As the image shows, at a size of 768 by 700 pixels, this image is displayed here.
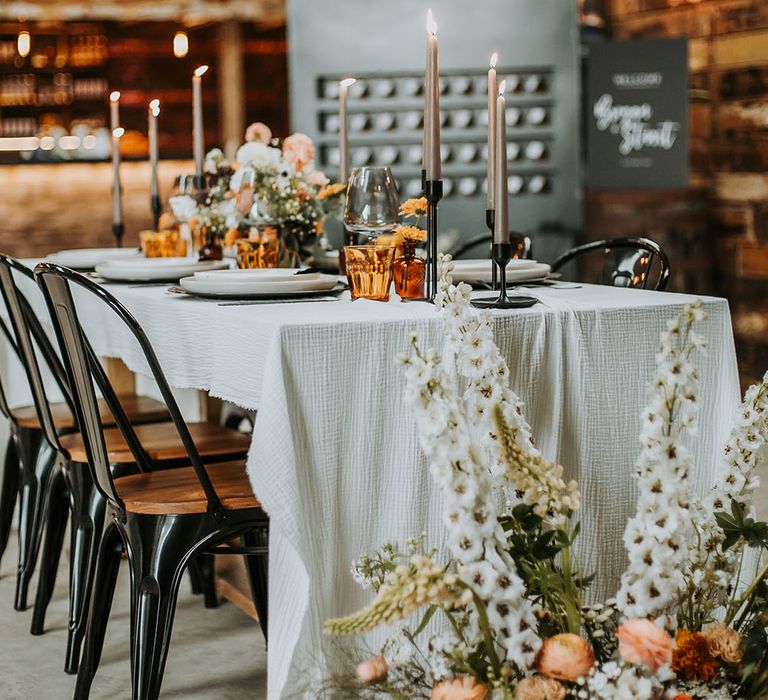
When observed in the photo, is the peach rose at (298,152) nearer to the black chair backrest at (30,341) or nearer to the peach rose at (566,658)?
the black chair backrest at (30,341)

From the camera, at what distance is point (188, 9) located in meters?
6.50

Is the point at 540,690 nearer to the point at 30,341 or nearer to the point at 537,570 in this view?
the point at 537,570

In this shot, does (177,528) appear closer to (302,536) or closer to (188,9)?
(302,536)

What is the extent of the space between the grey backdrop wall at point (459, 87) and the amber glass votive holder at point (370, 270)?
3131mm

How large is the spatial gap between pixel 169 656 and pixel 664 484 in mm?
1387

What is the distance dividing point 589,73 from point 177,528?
360 cm

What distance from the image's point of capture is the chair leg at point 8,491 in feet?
10.3

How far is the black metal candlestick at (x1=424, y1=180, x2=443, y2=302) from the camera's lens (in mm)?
1995

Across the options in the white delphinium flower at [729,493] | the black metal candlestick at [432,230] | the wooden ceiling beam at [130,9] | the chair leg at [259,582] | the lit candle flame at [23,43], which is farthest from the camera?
the lit candle flame at [23,43]

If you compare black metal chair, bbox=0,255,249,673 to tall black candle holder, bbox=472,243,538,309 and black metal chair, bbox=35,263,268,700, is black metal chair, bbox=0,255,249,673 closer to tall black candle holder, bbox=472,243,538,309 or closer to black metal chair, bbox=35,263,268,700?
black metal chair, bbox=35,263,268,700

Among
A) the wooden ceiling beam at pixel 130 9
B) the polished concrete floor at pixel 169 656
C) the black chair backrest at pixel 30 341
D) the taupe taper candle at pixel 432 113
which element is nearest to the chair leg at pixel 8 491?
the polished concrete floor at pixel 169 656

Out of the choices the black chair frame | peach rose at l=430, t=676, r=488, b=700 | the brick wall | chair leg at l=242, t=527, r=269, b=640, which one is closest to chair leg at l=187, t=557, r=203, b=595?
the black chair frame

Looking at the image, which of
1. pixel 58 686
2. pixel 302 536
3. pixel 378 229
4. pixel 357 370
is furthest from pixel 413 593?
pixel 58 686

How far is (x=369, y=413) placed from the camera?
5.80ft
